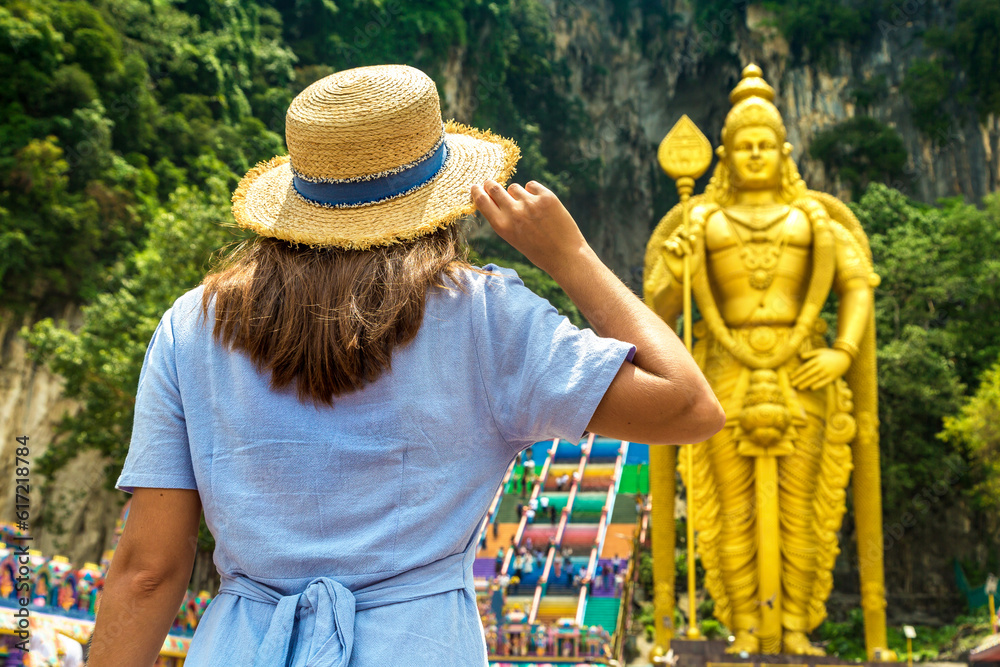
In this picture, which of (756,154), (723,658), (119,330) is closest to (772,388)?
(756,154)

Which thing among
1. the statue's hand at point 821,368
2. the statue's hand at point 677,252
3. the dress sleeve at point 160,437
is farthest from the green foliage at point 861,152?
the dress sleeve at point 160,437

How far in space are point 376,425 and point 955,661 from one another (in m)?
11.6

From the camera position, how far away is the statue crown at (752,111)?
744 cm

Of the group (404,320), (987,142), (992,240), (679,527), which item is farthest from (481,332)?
(987,142)

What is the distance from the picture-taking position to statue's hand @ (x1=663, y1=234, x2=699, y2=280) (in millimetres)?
7180

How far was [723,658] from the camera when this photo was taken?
6.75 meters

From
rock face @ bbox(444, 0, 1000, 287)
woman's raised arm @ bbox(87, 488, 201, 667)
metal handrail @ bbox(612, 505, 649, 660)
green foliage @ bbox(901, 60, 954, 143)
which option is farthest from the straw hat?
green foliage @ bbox(901, 60, 954, 143)

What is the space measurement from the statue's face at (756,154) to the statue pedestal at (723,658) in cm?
353

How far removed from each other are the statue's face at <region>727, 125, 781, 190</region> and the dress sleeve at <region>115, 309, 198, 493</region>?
6.86 m

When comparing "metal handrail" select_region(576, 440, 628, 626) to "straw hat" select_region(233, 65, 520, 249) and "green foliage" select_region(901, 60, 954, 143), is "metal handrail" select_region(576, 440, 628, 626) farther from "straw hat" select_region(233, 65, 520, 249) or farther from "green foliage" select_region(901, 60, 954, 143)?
"green foliage" select_region(901, 60, 954, 143)

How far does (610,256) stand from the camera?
2862cm

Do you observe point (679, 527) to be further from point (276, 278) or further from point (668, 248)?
point (276, 278)

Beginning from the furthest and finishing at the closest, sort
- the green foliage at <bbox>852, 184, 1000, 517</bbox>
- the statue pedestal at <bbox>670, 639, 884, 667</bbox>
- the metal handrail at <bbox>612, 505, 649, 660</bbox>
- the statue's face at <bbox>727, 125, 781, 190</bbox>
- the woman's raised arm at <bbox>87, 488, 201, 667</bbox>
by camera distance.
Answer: the green foliage at <bbox>852, 184, 1000, 517</bbox>, the metal handrail at <bbox>612, 505, 649, 660</bbox>, the statue's face at <bbox>727, 125, 781, 190</bbox>, the statue pedestal at <bbox>670, 639, 884, 667</bbox>, the woman's raised arm at <bbox>87, 488, 201, 667</bbox>

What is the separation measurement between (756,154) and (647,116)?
22330 millimetres
